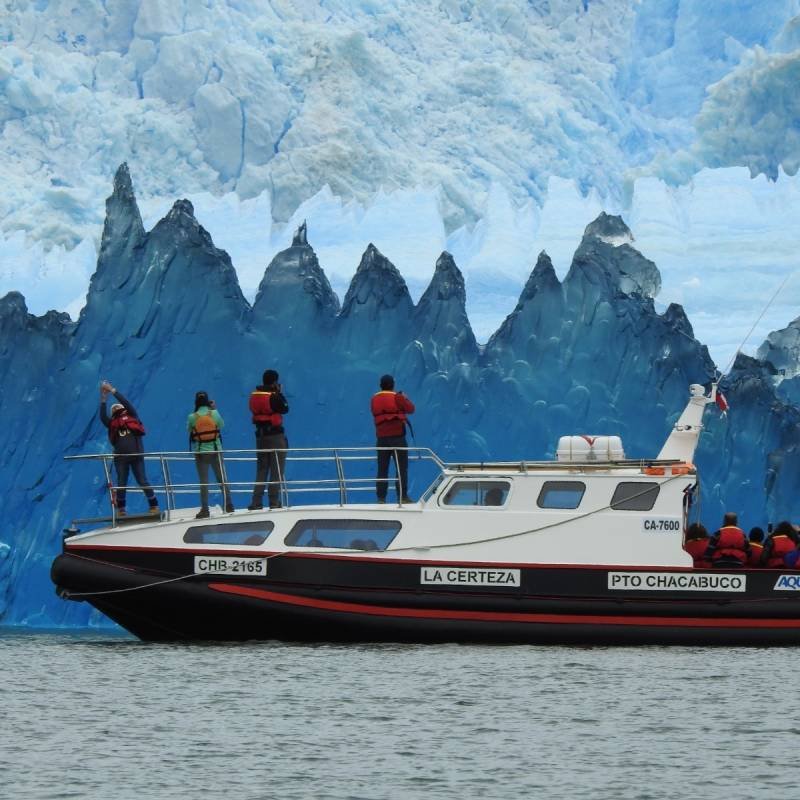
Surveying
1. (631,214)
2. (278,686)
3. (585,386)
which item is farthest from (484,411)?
(278,686)

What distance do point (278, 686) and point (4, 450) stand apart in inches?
540

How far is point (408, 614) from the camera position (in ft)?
55.4

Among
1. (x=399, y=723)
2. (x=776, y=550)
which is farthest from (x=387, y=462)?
(x=399, y=723)

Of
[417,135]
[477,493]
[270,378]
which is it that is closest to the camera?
[477,493]

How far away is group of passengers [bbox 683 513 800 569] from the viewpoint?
56.1 ft

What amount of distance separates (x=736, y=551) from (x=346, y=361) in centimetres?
1160

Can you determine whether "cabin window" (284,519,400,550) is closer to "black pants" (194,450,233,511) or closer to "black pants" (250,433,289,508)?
"black pants" (250,433,289,508)

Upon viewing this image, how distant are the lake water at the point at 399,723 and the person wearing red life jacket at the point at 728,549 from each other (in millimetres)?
919

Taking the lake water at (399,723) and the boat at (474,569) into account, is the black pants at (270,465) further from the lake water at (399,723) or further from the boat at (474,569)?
the lake water at (399,723)

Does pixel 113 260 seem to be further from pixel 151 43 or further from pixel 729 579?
pixel 729 579

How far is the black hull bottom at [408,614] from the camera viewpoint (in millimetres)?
16875

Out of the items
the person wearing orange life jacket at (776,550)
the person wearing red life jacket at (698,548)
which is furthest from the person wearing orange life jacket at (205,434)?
the person wearing orange life jacket at (776,550)

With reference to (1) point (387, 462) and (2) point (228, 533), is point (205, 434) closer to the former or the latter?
(2) point (228, 533)

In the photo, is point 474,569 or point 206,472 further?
point 206,472
